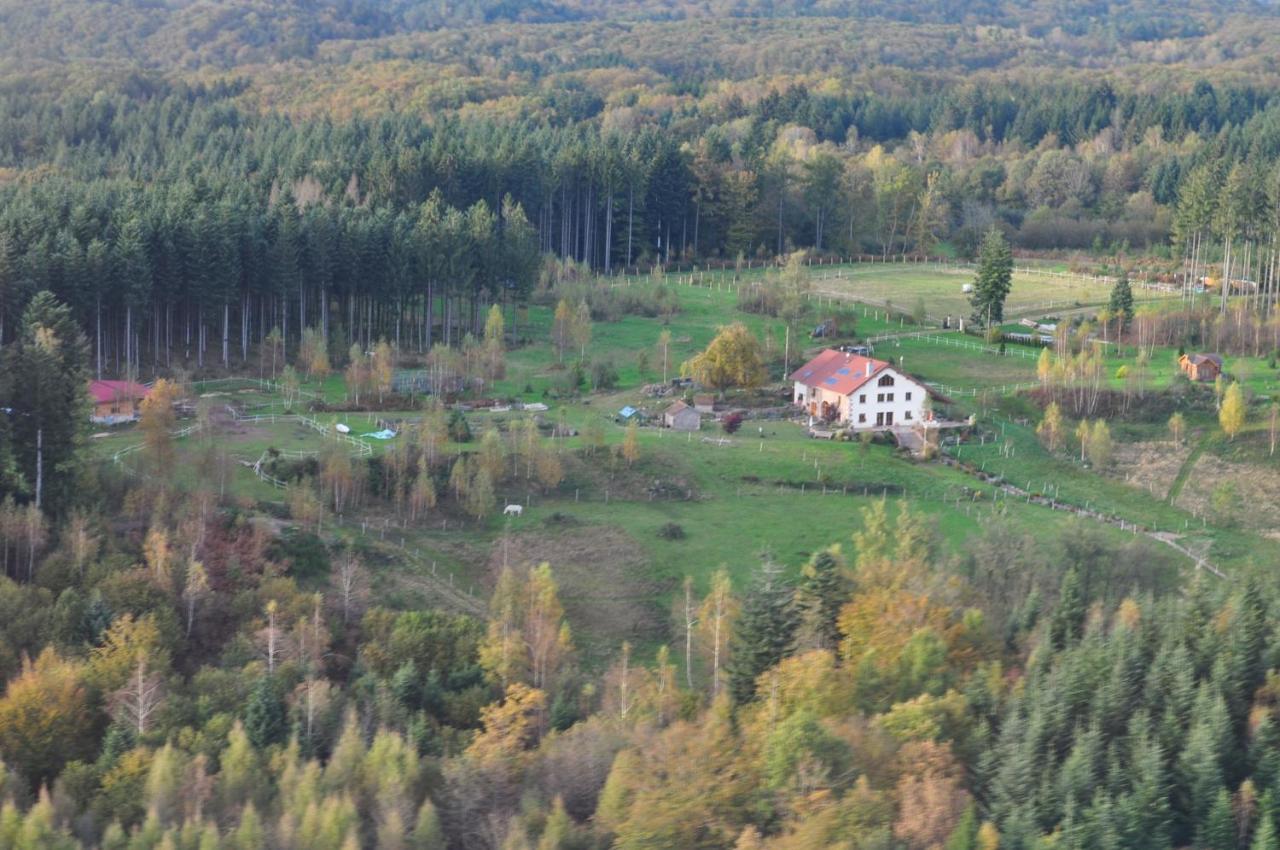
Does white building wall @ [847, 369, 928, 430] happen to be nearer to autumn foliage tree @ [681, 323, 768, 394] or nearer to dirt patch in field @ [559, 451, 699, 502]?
autumn foliage tree @ [681, 323, 768, 394]

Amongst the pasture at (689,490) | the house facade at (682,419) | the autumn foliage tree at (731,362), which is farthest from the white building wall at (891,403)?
the house facade at (682,419)

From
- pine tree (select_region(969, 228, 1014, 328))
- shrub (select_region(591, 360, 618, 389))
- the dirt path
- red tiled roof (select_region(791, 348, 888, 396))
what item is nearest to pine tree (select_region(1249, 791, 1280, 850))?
the dirt path

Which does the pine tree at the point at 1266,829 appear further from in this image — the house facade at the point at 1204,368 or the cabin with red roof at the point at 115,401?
the cabin with red roof at the point at 115,401

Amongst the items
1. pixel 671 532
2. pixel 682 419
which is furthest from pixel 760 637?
pixel 682 419

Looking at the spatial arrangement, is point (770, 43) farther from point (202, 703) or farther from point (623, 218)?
point (202, 703)

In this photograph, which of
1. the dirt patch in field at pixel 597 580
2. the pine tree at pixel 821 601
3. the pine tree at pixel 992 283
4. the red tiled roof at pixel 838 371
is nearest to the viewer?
the pine tree at pixel 821 601

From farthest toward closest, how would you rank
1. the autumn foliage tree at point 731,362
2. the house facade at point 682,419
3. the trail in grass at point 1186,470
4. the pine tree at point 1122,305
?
1. the pine tree at point 1122,305
2. the autumn foliage tree at point 731,362
3. the house facade at point 682,419
4. the trail in grass at point 1186,470

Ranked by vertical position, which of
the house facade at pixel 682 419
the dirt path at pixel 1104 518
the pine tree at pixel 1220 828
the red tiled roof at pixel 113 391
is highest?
the red tiled roof at pixel 113 391

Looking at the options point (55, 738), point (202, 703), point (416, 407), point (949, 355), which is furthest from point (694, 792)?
point (949, 355)
